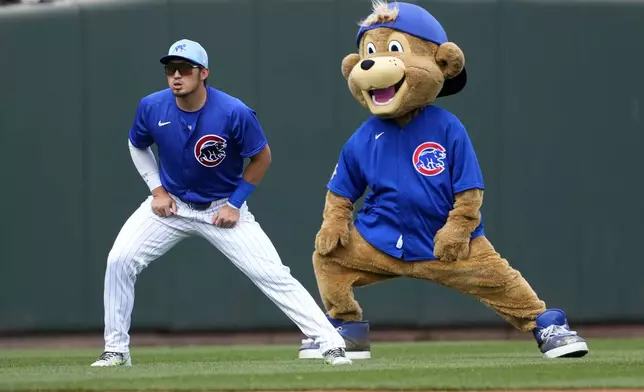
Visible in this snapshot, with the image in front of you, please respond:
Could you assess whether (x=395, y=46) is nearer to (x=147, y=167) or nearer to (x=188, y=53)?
(x=188, y=53)

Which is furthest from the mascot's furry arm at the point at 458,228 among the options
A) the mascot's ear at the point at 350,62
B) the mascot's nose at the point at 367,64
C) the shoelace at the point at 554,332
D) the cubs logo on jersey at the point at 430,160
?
the mascot's ear at the point at 350,62

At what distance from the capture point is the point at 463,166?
7.07 meters

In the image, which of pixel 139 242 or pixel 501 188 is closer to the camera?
pixel 139 242

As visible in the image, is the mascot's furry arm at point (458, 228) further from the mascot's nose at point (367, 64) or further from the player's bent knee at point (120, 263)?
the player's bent knee at point (120, 263)

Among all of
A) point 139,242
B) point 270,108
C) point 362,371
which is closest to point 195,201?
point 139,242

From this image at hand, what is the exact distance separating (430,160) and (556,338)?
1.15m

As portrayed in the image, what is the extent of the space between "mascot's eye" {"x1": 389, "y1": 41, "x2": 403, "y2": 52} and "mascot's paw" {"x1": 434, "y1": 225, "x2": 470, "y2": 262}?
3.33 feet

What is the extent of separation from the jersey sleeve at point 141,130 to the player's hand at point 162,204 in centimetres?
27

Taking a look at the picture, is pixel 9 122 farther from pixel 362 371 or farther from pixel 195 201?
pixel 362 371

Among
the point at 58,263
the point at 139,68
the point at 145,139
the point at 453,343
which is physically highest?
the point at 139,68

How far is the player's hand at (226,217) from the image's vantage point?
701 cm

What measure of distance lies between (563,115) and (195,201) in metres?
4.10

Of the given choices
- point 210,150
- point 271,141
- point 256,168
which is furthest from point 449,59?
point 271,141

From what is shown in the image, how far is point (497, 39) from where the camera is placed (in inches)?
404
